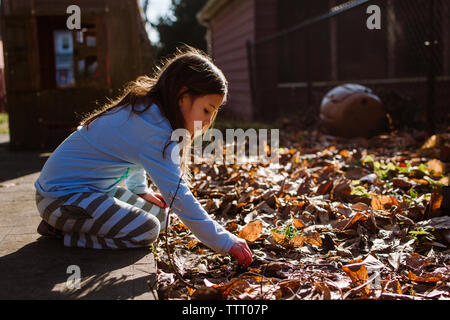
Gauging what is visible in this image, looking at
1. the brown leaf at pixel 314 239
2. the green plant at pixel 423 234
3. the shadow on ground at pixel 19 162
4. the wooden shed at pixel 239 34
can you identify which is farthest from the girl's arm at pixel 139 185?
the wooden shed at pixel 239 34

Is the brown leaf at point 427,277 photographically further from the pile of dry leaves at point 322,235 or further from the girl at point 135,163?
the girl at point 135,163

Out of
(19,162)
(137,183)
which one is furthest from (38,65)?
(137,183)

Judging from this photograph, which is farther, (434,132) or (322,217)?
(434,132)

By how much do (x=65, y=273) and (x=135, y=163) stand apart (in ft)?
2.12

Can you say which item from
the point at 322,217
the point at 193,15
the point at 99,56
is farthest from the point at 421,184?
the point at 193,15

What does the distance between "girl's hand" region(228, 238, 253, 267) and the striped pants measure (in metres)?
0.50

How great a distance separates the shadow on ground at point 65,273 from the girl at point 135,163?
108mm

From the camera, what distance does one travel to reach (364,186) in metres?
3.60

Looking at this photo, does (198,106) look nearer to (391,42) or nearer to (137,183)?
(137,183)

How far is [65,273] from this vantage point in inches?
79.4

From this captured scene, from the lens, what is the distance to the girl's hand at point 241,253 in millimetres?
2115

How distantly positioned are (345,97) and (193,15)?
73.2 feet

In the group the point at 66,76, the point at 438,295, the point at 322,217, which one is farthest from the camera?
the point at 66,76
